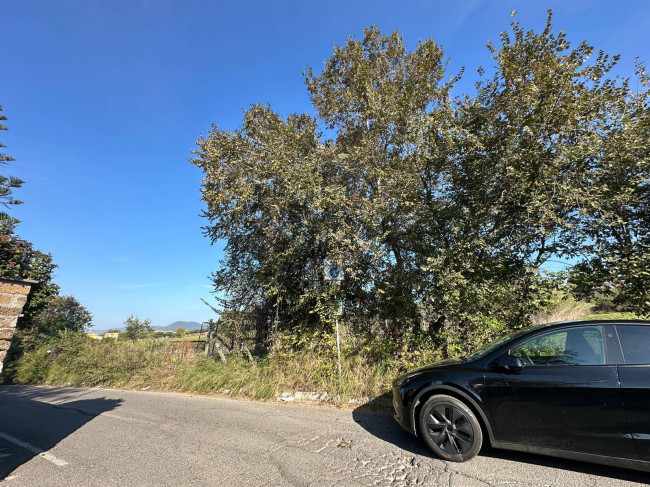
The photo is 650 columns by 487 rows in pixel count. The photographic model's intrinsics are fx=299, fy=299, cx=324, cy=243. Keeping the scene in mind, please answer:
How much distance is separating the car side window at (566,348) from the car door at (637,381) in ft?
0.61

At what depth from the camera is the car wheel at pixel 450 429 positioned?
130 inches

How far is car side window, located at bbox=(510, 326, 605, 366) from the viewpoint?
312 cm

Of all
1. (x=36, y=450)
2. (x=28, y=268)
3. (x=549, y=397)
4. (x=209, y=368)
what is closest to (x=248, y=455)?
(x=36, y=450)

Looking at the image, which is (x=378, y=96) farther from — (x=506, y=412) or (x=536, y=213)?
(x=506, y=412)

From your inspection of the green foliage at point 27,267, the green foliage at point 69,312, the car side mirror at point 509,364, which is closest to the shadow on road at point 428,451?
the car side mirror at point 509,364

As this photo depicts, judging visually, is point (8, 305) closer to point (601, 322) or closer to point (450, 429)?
point (450, 429)

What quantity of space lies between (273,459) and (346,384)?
2.83 meters

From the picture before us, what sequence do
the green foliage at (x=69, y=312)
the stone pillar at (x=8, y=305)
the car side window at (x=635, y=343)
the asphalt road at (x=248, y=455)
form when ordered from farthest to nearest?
the green foliage at (x=69, y=312), the stone pillar at (x=8, y=305), the asphalt road at (x=248, y=455), the car side window at (x=635, y=343)

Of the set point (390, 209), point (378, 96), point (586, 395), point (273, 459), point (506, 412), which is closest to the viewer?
point (586, 395)

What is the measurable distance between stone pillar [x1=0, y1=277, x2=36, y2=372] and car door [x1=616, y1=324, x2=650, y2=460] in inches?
279

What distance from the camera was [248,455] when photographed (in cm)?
368

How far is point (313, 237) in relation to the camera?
28.5ft

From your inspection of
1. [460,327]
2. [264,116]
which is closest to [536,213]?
[460,327]

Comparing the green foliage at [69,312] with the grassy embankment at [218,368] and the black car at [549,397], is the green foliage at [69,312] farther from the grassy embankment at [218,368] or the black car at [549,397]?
the black car at [549,397]
